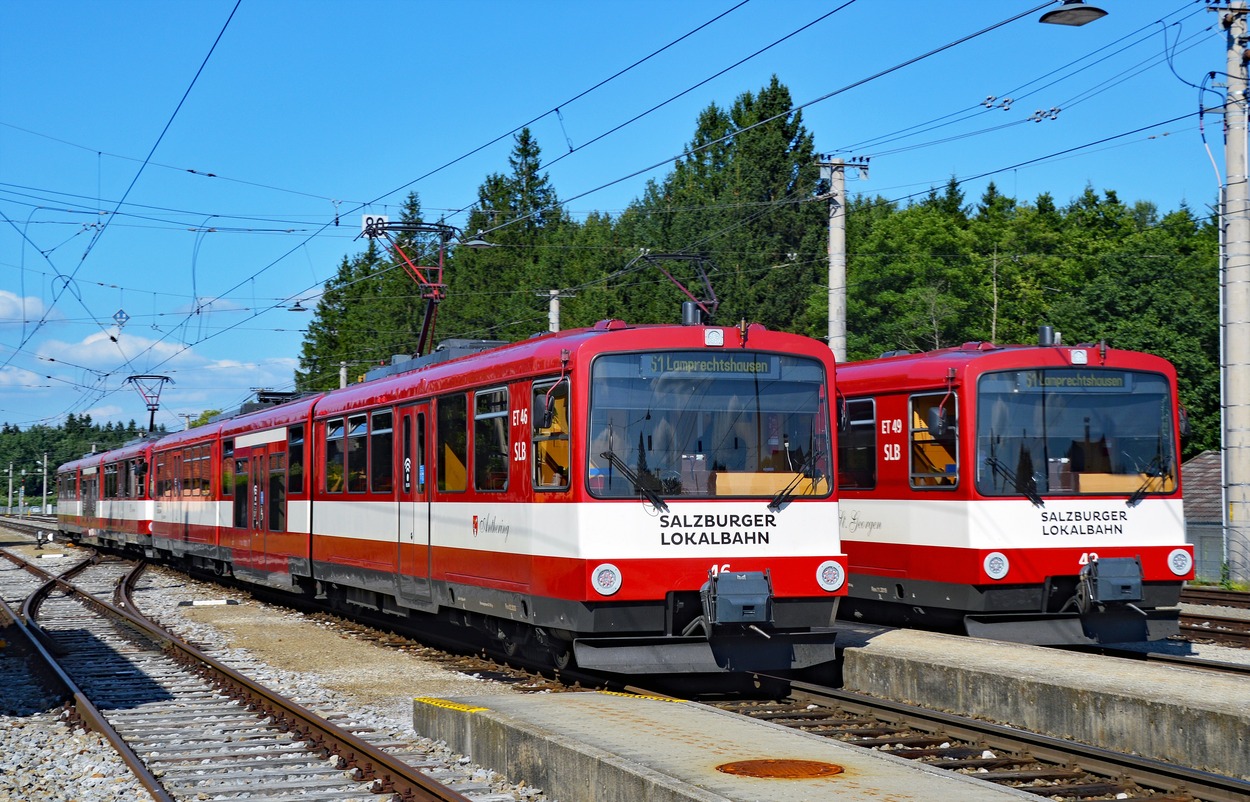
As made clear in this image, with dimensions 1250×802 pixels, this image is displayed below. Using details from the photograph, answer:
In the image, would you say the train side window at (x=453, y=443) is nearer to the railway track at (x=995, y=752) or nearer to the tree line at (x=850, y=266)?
the railway track at (x=995, y=752)

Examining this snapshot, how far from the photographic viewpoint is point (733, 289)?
61.7 metres

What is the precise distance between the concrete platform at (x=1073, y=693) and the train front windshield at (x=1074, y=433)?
1.76m

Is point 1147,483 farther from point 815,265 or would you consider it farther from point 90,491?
point 815,265

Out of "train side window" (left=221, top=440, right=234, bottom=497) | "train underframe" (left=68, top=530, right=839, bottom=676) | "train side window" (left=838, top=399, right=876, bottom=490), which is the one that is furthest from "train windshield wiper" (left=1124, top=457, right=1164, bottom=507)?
"train side window" (left=221, top=440, right=234, bottom=497)

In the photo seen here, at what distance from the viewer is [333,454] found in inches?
742

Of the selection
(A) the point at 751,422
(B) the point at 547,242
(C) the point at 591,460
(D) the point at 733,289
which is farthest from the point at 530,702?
(B) the point at 547,242

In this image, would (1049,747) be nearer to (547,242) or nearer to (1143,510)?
(1143,510)

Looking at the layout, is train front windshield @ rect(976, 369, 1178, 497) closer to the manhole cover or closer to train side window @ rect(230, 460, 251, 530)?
the manhole cover

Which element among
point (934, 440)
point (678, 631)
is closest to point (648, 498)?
point (678, 631)

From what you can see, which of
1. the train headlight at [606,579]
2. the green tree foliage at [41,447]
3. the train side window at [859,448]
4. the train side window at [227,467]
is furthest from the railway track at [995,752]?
the green tree foliage at [41,447]

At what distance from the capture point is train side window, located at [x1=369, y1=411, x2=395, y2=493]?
53.5 ft

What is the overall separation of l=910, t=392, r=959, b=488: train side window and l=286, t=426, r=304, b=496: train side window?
9057 millimetres

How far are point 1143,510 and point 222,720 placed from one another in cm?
869

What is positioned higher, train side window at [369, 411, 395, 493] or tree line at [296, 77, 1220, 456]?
tree line at [296, 77, 1220, 456]
